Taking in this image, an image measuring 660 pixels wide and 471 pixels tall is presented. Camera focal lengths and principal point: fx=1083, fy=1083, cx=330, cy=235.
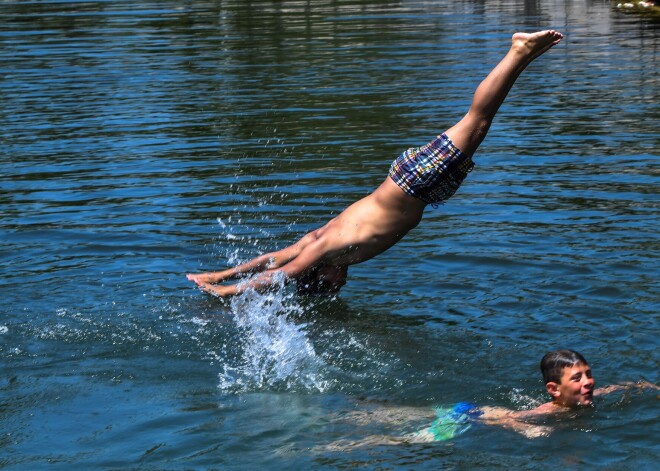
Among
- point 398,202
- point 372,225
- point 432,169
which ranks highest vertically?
point 432,169

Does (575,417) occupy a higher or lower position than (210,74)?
lower

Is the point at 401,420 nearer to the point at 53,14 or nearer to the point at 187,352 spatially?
the point at 187,352

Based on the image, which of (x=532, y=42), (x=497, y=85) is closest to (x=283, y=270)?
(x=497, y=85)

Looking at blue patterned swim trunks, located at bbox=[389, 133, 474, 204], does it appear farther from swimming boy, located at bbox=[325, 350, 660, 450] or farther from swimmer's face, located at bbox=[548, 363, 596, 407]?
Result: swimmer's face, located at bbox=[548, 363, 596, 407]

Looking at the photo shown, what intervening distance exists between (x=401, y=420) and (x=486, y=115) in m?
2.61

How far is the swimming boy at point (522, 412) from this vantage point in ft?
22.5

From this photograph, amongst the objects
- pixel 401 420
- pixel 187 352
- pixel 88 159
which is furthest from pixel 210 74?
pixel 401 420

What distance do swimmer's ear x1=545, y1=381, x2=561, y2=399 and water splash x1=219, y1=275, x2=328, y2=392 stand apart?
159 cm

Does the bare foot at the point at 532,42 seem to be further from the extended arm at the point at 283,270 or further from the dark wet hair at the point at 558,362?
the dark wet hair at the point at 558,362

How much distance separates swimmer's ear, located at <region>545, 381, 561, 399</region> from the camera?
7121mm

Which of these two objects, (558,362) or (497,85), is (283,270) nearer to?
(497,85)

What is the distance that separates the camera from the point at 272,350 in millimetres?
8539

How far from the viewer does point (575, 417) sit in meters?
7.05

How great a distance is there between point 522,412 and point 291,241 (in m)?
4.77
